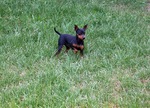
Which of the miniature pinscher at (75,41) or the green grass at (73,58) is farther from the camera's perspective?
the miniature pinscher at (75,41)

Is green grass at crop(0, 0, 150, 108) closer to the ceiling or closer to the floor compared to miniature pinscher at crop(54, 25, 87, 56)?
closer to the floor

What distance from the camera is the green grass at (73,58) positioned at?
14.3 feet

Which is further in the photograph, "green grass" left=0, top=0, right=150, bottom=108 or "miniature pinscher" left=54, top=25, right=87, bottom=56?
"miniature pinscher" left=54, top=25, right=87, bottom=56

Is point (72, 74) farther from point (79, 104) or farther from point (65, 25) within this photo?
point (65, 25)

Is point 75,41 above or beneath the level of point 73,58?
above

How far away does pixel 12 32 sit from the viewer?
689 cm

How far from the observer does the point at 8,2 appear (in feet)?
27.5

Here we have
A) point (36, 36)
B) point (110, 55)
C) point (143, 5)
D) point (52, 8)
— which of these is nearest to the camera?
point (110, 55)

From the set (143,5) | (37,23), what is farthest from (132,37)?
(143,5)

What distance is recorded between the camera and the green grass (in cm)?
436

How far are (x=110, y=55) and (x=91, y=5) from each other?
3.05 meters

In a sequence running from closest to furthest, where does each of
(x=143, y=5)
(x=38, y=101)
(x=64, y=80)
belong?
(x=38, y=101) → (x=64, y=80) → (x=143, y=5)

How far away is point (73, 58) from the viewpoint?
224 inches

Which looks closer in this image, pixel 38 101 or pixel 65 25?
pixel 38 101
